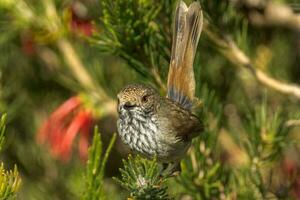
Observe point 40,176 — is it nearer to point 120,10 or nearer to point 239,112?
point 239,112

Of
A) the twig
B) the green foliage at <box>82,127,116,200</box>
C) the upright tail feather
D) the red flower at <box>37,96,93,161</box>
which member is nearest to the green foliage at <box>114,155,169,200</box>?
the green foliage at <box>82,127,116,200</box>

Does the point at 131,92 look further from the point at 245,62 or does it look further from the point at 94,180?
the point at 94,180

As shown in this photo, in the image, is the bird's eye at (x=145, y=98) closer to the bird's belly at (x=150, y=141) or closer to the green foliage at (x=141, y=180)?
the bird's belly at (x=150, y=141)

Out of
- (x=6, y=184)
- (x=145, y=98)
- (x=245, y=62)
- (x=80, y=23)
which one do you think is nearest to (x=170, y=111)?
(x=145, y=98)

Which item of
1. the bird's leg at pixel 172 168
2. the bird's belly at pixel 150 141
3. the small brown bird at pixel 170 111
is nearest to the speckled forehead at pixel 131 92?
the small brown bird at pixel 170 111

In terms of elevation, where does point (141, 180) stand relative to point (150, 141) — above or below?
above

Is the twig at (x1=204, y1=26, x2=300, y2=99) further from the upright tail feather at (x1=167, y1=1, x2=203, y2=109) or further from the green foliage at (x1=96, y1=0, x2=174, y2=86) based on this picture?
the green foliage at (x1=96, y1=0, x2=174, y2=86)
